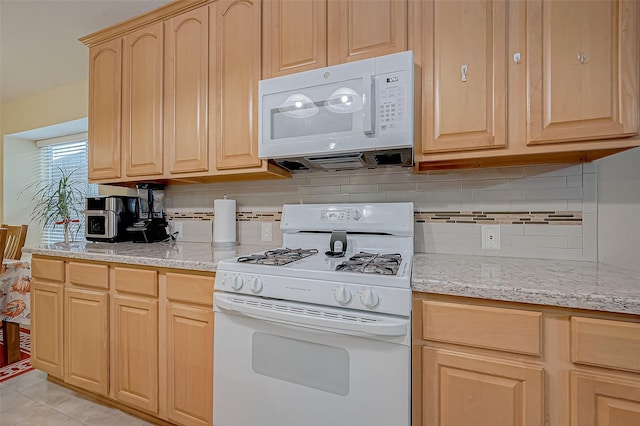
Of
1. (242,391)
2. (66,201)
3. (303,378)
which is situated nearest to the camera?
(303,378)

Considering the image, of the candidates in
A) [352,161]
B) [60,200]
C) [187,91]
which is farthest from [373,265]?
[60,200]

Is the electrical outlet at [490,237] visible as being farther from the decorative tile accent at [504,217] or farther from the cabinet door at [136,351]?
the cabinet door at [136,351]

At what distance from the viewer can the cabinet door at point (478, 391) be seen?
961 mm

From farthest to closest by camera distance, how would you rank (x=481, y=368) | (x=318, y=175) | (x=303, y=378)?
(x=318, y=175) < (x=303, y=378) < (x=481, y=368)

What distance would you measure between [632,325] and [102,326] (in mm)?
2267

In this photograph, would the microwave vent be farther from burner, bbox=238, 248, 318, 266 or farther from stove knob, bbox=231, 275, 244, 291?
stove knob, bbox=231, 275, 244, 291

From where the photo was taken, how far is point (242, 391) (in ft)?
4.27

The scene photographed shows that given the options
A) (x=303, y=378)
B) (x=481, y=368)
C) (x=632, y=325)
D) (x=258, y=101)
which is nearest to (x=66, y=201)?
(x=258, y=101)

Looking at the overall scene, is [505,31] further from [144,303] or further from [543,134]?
[144,303]

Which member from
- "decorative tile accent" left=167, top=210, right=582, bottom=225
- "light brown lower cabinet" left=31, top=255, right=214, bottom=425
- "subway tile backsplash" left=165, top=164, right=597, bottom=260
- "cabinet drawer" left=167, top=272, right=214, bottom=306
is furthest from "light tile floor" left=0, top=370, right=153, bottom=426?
"decorative tile accent" left=167, top=210, right=582, bottom=225

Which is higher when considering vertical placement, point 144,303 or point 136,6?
point 136,6

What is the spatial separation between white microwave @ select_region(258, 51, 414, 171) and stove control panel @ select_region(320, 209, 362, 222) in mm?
256

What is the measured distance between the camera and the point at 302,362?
1199 mm

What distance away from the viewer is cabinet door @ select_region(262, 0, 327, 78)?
5.22ft
